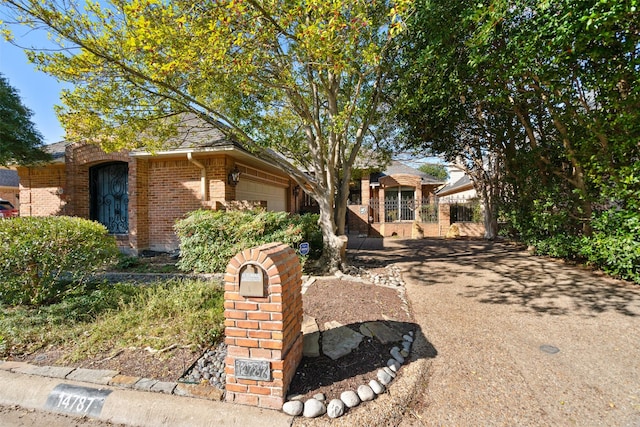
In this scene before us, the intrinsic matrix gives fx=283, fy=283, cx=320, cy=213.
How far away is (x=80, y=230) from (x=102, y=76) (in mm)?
3104

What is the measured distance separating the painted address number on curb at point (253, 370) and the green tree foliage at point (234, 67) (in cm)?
407

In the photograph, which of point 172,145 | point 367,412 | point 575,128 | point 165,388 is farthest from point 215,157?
point 575,128

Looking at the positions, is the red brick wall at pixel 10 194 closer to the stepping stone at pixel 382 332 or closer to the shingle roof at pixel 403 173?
the shingle roof at pixel 403 173

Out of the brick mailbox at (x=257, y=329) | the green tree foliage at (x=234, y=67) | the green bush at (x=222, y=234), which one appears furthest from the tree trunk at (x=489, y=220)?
the brick mailbox at (x=257, y=329)

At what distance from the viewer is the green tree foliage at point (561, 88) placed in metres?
4.55

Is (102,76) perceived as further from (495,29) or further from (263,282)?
(495,29)

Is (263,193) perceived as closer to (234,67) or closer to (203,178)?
(203,178)

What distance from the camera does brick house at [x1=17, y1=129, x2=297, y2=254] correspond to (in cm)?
830

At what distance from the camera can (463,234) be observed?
14.1 meters

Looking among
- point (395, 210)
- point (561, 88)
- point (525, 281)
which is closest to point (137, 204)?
point (525, 281)

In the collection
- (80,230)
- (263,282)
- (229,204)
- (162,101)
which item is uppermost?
(162,101)

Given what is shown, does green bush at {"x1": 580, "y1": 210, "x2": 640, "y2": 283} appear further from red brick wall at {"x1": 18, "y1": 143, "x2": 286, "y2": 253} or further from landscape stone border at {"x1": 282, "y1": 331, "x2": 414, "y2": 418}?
red brick wall at {"x1": 18, "y1": 143, "x2": 286, "y2": 253}

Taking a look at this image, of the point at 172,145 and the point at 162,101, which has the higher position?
the point at 162,101

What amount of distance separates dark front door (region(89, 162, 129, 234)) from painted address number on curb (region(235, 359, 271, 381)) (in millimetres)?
8642
